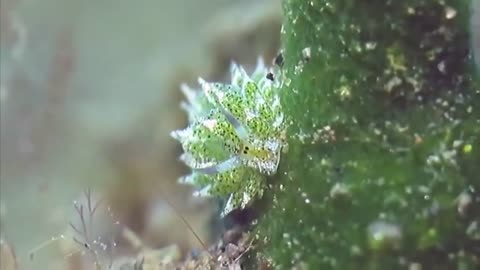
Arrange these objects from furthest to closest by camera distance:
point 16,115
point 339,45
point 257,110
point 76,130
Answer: point 76,130, point 16,115, point 257,110, point 339,45

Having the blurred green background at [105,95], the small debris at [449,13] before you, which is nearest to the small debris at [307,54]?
the small debris at [449,13]

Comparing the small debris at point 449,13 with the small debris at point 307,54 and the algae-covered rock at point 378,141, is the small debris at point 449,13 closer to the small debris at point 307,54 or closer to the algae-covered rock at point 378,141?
the algae-covered rock at point 378,141

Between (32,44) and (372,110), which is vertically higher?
(32,44)

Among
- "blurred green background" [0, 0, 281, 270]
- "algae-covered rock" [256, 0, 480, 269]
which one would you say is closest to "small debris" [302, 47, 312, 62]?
"algae-covered rock" [256, 0, 480, 269]

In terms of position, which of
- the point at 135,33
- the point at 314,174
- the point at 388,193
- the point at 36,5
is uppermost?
the point at 36,5

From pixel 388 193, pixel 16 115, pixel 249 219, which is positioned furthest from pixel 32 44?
pixel 388 193

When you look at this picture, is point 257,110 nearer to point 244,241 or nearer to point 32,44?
point 244,241

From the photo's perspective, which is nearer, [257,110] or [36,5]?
[257,110]
